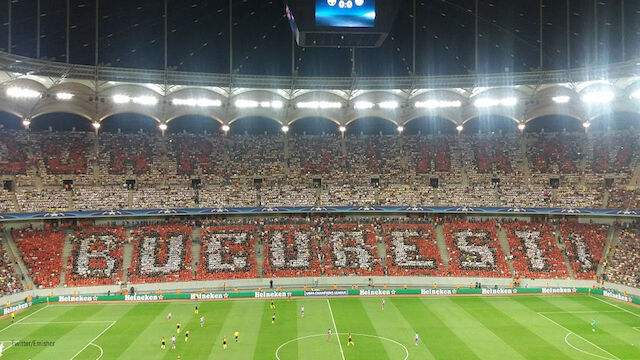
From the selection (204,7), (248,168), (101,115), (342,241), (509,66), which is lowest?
(342,241)

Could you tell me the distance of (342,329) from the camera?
1619 inches

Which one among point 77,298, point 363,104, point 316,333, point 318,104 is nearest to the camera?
point 316,333

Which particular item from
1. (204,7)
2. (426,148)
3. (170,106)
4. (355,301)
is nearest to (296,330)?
(355,301)

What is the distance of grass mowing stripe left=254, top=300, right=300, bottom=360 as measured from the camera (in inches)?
1400

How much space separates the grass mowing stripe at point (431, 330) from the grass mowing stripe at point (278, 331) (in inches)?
385

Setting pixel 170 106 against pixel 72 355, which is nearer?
pixel 72 355

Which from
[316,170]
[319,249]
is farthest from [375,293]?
[316,170]

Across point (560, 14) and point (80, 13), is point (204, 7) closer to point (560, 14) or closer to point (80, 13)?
point (80, 13)

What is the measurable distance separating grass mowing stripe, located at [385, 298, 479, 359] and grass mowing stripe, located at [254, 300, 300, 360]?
9.77m

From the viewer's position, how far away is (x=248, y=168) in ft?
237

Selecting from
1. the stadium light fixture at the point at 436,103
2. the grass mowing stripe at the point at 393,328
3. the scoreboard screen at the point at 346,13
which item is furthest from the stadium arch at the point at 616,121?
the scoreboard screen at the point at 346,13

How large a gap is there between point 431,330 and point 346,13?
2921cm

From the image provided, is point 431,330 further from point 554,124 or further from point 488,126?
point 554,124

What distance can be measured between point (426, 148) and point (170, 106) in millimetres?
37326
